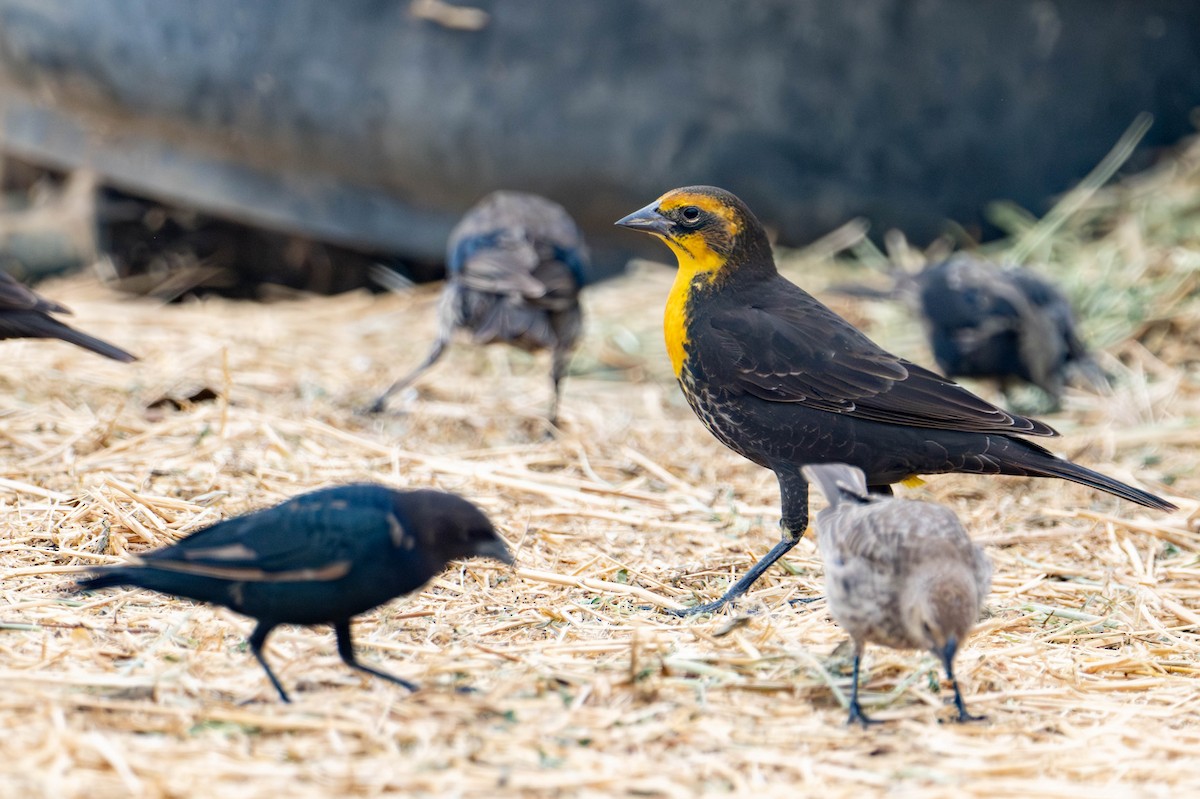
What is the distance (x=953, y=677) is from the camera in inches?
116

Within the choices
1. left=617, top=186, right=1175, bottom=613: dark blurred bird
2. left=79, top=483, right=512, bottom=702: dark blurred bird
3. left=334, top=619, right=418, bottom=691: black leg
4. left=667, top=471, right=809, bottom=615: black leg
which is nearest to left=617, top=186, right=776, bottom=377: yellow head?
left=617, top=186, right=1175, bottom=613: dark blurred bird

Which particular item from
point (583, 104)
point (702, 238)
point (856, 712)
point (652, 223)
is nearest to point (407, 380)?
point (652, 223)

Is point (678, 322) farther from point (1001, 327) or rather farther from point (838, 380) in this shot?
point (1001, 327)

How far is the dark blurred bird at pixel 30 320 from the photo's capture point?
5.19m

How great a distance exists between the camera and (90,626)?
3367 millimetres

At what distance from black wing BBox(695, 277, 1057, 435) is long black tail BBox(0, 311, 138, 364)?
2.50 meters

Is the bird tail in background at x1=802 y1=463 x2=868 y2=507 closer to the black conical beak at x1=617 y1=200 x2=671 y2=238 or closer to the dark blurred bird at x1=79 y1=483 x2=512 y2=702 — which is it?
the dark blurred bird at x1=79 y1=483 x2=512 y2=702

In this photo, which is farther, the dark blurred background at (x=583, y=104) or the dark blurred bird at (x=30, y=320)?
the dark blurred background at (x=583, y=104)

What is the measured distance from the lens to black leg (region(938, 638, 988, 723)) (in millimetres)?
2908

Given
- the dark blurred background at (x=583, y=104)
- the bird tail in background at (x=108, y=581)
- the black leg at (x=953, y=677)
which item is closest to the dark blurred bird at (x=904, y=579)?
the black leg at (x=953, y=677)

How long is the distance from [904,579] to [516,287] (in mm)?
3452

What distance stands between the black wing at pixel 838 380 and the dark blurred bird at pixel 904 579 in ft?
2.88

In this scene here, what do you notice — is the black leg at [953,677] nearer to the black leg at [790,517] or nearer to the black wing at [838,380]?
the black leg at [790,517]

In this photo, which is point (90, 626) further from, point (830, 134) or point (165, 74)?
point (830, 134)
